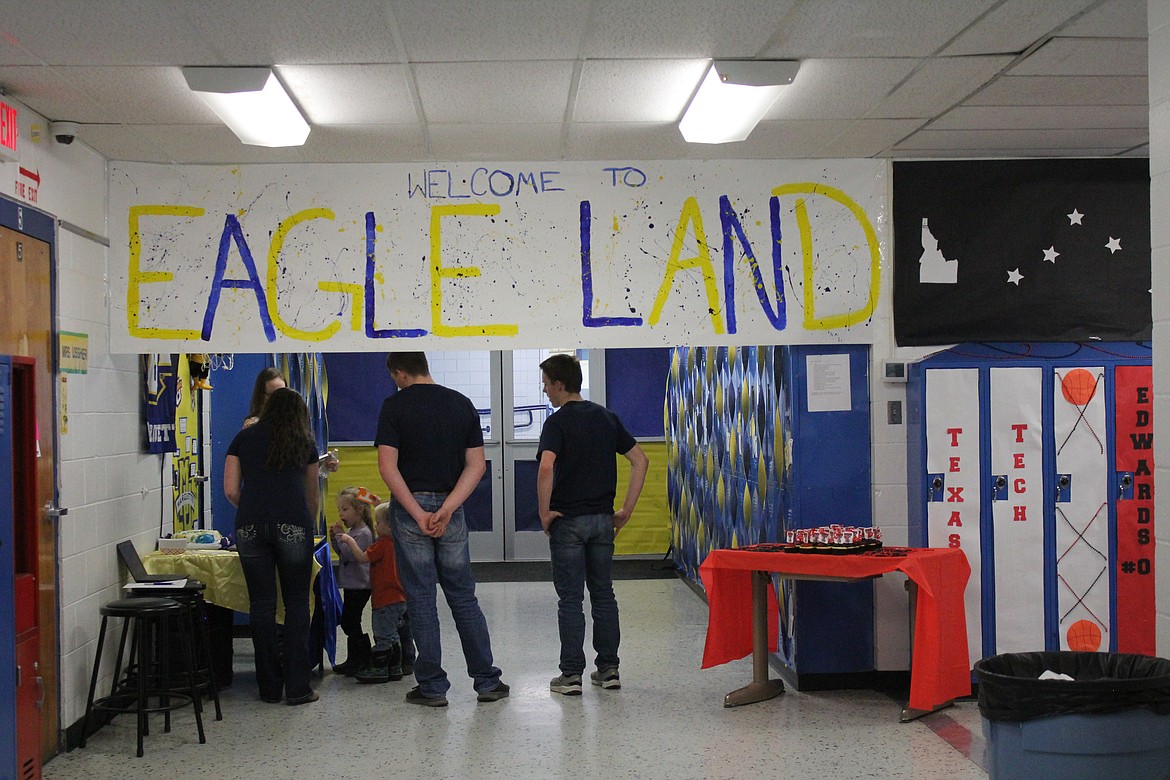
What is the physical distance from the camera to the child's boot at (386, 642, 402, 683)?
5254 mm

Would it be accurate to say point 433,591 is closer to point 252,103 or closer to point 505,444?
point 252,103

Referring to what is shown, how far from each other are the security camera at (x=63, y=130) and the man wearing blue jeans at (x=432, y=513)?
156cm

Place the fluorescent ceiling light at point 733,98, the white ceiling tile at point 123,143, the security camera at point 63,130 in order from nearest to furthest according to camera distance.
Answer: the fluorescent ceiling light at point 733,98
the security camera at point 63,130
the white ceiling tile at point 123,143

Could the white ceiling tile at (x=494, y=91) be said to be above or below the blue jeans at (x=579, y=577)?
above


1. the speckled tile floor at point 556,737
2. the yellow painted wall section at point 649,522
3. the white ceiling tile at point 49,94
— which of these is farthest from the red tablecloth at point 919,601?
the yellow painted wall section at point 649,522

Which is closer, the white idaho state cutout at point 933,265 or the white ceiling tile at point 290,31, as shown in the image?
the white ceiling tile at point 290,31

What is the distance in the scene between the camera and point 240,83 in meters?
3.60

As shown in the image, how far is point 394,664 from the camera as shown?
5277 millimetres

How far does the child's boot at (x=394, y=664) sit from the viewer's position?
5254 millimetres

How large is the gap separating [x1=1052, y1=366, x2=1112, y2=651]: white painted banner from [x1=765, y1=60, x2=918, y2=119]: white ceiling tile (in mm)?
1636

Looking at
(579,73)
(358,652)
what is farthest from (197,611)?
(579,73)

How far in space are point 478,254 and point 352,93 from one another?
43.6 inches

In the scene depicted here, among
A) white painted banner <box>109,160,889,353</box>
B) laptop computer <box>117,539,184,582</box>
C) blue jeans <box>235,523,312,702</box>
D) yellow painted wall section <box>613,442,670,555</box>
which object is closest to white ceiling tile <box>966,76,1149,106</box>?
white painted banner <box>109,160,889,353</box>

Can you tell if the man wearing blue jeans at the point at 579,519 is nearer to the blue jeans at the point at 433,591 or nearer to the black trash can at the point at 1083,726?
the blue jeans at the point at 433,591
